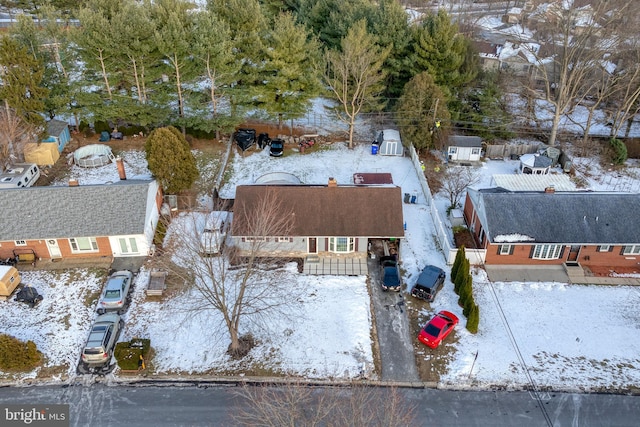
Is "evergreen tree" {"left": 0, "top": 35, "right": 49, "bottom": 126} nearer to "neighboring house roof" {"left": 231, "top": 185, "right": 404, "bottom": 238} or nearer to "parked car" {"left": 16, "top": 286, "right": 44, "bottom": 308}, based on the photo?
"parked car" {"left": 16, "top": 286, "right": 44, "bottom": 308}

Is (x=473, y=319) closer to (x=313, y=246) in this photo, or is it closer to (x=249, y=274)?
(x=313, y=246)

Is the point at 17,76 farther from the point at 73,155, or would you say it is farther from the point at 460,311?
the point at 460,311

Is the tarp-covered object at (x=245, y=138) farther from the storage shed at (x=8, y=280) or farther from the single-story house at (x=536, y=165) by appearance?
the single-story house at (x=536, y=165)

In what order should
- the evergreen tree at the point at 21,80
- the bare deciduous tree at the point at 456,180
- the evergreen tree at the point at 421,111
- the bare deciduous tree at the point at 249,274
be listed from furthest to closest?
the evergreen tree at the point at 421,111, the evergreen tree at the point at 21,80, the bare deciduous tree at the point at 456,180, the bare deciduous tree at the point at 249,274

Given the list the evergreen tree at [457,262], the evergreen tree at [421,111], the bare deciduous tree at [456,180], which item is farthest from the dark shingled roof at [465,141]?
the evergreen tree at [457,262]

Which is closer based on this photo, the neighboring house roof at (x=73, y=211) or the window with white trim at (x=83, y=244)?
the neighboring house roof at (x=73, y=211)

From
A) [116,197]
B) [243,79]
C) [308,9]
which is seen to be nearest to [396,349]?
[116,197]

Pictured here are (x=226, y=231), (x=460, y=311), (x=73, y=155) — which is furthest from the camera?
(x=73, y=155)

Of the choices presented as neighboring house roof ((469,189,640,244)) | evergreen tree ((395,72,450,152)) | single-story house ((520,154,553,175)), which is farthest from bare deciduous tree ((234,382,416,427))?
single-story house ((520,154,553,175))
